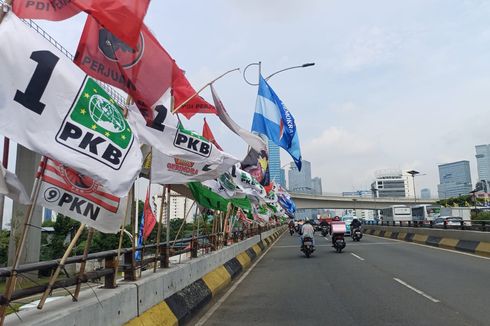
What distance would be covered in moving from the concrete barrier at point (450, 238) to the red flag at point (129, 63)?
15496 mm

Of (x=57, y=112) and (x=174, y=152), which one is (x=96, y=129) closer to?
(x=57, y=112)

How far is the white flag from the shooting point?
643 cm

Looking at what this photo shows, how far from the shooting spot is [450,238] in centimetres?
2122

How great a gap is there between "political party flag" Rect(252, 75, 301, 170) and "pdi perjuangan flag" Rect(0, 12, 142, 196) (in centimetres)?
1168

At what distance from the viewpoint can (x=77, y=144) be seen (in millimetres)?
3973

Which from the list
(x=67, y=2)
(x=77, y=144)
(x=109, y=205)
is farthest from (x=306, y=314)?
(x=67, y=2)

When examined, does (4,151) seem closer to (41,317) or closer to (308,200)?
(41,317)

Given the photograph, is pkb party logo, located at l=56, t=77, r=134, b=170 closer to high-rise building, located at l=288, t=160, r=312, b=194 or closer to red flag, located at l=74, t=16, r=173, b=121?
Result: red flag, located at l=74, t=16, r=173, b=121

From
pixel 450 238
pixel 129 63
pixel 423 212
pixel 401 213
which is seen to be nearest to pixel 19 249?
pixel 129 63

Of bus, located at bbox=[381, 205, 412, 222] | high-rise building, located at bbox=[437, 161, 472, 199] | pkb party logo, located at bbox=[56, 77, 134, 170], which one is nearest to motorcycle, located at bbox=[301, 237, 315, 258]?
pkb party logo, located at bbox=[56, 77, 134, 170]

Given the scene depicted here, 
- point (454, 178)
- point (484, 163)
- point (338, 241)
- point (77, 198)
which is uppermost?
point (484, 163)

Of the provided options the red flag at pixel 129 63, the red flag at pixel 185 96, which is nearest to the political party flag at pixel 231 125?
the red flag at pixel 185 96

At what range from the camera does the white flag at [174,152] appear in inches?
253

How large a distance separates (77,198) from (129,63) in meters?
2.21
